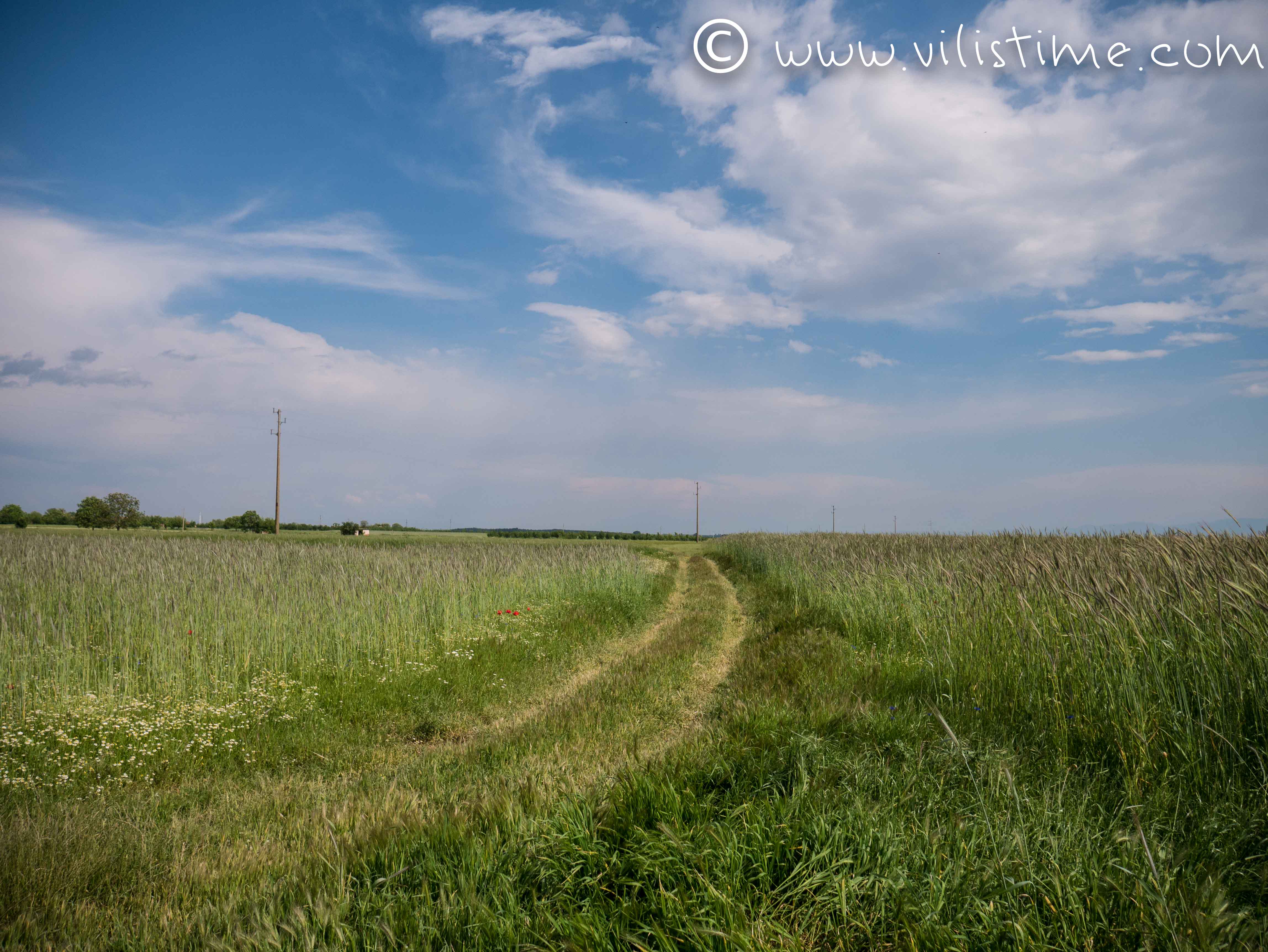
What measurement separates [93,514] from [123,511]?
10.6 ft

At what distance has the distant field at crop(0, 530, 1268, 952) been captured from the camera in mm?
2824

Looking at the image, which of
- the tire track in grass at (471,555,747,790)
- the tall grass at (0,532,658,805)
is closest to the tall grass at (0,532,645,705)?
the tall grass at (0,532,658,805)

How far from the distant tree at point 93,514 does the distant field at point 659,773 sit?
73.3 m

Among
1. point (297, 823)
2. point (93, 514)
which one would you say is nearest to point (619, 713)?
point (297, 823)

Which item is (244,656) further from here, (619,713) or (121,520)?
(121,520)

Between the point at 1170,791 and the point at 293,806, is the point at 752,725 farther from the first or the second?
the point at 293,806

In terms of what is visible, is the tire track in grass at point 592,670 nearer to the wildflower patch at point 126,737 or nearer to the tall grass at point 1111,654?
the wildflower patch at point 126,737

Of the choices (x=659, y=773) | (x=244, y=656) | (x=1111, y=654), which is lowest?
(x=244, y=656)

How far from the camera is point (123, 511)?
69.5 m

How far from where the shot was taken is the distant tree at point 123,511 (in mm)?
68062

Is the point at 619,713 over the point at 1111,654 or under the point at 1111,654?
under

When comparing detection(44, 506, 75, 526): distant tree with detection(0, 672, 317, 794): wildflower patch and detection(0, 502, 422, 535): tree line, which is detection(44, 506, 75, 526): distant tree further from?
detection(0, 672, 317, 794): wildflower patch

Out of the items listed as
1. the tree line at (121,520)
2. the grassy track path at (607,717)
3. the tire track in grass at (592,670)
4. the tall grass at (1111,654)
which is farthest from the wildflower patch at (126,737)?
the tree line at (121,520)

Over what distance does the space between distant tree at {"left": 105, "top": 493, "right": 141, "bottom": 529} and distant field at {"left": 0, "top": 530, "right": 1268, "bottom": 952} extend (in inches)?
2927
